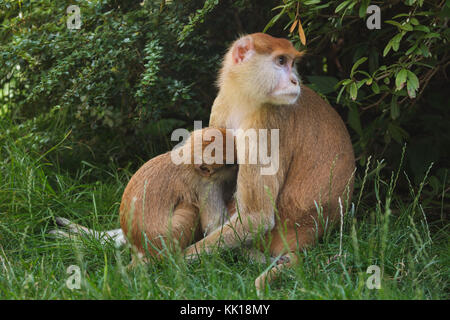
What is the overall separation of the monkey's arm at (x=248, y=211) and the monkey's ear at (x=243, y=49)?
697 mm

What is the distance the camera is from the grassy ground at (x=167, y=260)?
2.74 meters

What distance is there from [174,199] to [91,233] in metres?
0.66

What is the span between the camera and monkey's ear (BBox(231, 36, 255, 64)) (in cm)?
349

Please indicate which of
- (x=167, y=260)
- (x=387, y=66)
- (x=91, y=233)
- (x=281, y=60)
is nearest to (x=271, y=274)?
(x=167, y=260)

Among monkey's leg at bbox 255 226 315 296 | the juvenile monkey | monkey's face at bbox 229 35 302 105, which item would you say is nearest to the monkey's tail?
the juvenile monkey

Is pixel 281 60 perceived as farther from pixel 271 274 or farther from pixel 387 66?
pixel 387 66

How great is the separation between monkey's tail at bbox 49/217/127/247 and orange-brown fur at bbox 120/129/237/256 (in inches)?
7.4

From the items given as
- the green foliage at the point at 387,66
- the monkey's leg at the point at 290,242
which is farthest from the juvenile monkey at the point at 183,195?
the green foliage at the point at 387,66

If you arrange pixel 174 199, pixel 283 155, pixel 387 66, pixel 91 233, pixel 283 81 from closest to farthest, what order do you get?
pixel 283 81, pixel 283 155, pixel 174 199, pixel 91 233, pixel 387 66

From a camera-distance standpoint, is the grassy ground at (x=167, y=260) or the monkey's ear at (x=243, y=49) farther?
the monkey's ear at (x=243, y=49)

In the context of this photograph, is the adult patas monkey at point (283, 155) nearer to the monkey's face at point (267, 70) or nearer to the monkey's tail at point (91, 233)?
the monkey's face at point (267, 70)

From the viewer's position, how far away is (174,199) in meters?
3.68
